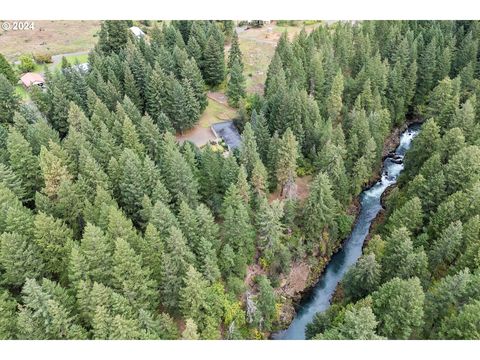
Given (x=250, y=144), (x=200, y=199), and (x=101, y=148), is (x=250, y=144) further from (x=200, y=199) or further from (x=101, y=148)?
(x=101, y=148)

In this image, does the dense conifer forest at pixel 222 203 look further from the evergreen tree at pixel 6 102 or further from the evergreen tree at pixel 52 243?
the evergreen tree at pixel 6 102

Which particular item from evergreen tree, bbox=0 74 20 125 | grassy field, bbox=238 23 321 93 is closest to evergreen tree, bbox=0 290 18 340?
evergreen tree, bbox=0 74 20 125

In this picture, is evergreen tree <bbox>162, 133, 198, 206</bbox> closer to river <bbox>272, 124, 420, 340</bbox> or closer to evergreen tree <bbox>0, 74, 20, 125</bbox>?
river <bbox>272, 124, 420, 340</bbox>

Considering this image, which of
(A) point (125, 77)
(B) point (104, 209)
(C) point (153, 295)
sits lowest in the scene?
(C) point (153, 295)

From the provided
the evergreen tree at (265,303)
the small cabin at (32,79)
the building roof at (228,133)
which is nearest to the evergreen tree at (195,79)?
the building roof at (228,133)

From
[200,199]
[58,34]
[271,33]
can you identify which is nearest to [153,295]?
[200,199]

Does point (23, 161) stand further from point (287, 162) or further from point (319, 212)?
point (319, 212)

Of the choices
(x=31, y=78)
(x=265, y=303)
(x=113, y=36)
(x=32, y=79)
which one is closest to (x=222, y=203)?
(x=265, y=303)
